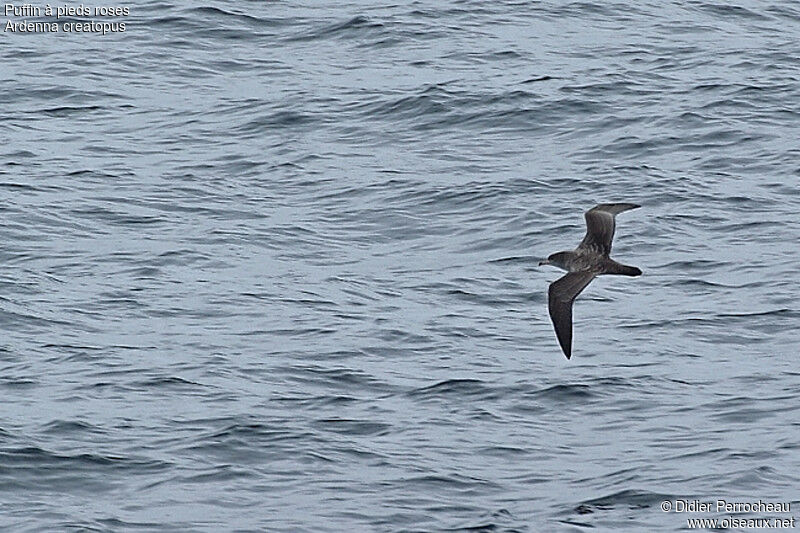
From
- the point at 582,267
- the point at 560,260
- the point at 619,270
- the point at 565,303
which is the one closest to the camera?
the point at 619,270

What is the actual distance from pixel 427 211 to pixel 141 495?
22.5 feet

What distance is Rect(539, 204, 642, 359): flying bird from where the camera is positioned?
14.1m

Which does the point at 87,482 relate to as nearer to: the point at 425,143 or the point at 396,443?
the point at 396,443

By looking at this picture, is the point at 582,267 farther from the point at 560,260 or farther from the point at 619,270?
the point at 619,270

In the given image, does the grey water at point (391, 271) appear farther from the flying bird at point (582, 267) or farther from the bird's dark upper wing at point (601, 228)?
the bird's dark upper wing at point (601, 228)

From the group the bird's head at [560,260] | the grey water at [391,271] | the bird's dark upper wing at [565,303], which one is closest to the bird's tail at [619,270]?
the bird's dark upper wing at [565,303]

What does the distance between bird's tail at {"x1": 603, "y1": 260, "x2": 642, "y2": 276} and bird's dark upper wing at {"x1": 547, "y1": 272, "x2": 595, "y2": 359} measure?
0.17 m

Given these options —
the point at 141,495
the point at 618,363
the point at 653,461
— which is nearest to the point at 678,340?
the point at 618,363

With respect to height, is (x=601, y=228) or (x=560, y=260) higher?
(x=601, y=228)

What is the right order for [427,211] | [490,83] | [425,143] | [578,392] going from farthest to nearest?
[490,83], [425,143], [427,211], [578,392]

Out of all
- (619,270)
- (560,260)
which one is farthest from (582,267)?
(619,270)

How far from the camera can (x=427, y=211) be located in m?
20.2

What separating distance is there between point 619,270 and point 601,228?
2.08 feet

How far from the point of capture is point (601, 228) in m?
14.5
